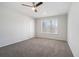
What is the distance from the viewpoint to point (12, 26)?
4387mm

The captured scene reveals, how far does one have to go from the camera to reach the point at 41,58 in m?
2.44

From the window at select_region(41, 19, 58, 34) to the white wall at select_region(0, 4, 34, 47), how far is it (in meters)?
1.76

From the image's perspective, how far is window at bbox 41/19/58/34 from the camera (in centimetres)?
589

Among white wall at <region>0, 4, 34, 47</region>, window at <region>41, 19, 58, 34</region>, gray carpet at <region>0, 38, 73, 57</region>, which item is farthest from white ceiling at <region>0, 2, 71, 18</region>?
gray carpet at <region>0, 38, 73, 57</region>

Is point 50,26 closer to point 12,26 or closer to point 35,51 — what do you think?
point 12,26

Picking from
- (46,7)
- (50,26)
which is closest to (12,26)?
(46,7)

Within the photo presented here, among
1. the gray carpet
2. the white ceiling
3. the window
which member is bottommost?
the gray carpet

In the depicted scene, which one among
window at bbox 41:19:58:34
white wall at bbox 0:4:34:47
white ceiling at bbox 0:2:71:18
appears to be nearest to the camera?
white ceiling at bbox 0:2:71:18

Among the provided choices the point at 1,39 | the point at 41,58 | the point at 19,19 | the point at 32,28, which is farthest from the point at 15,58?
the point at 32,28

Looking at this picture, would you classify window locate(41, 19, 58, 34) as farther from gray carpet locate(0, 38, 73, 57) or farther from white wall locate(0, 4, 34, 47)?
gray carpet locate(0, 38, 73, 57)

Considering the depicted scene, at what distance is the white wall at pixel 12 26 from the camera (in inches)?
151

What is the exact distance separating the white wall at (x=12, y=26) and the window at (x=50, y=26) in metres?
1.76

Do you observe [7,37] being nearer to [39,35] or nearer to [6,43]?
[6,43]

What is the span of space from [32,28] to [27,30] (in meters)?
0.85
